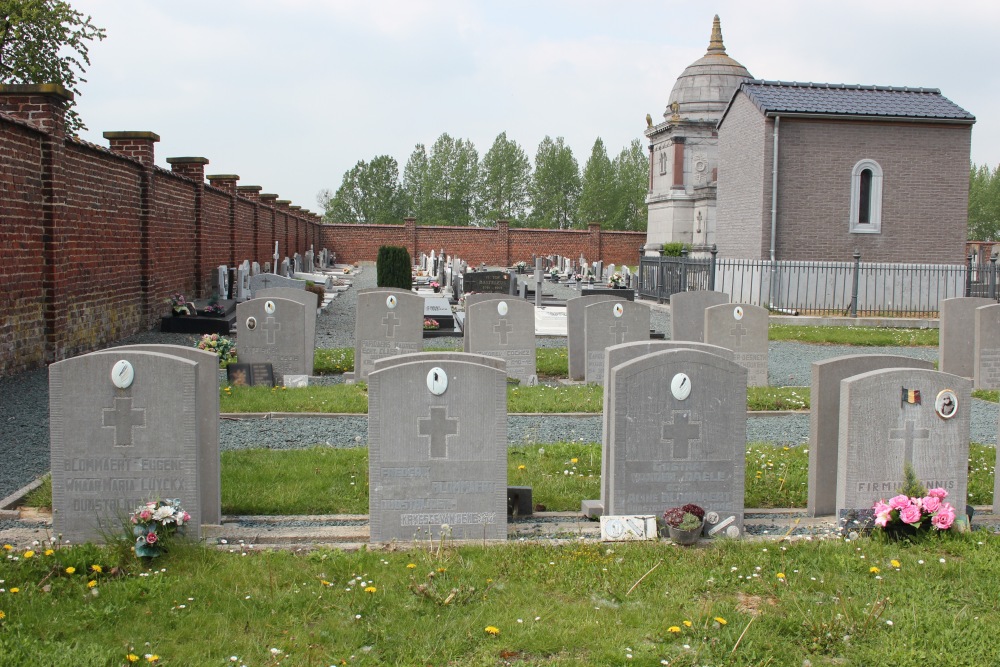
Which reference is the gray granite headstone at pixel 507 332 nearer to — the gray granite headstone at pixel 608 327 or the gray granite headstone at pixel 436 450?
the gray granite headstone at pixel 608 327

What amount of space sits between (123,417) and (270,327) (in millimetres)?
6200

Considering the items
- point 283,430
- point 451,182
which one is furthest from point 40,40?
point 451,182

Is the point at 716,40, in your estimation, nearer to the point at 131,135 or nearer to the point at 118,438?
the point at 131,135

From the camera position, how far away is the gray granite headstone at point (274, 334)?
460 inches

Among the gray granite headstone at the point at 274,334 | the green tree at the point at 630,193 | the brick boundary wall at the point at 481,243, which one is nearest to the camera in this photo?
the gray granite headstone at the point at 274,334

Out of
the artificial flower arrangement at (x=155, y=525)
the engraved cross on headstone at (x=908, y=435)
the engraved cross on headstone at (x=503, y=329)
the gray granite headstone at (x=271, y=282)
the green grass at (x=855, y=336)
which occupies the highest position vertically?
the gray granite headstone at (x=271, y=282)

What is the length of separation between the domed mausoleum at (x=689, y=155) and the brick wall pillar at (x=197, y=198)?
21.9 metres

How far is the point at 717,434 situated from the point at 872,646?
6.25ft

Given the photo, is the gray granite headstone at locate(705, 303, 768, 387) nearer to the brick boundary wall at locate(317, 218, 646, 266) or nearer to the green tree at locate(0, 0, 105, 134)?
the green tree at locate(0, 0, 105, 134)

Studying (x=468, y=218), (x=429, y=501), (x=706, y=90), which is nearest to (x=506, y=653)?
(x=429, y=501)

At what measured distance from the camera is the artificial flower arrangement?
17.2 feet

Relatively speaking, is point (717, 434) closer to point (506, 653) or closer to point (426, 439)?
point (426, 439)

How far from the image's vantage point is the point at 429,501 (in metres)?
5.79

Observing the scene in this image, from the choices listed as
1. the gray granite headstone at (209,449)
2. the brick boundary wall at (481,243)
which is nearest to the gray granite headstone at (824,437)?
the gray granite headstone at (209,449)
